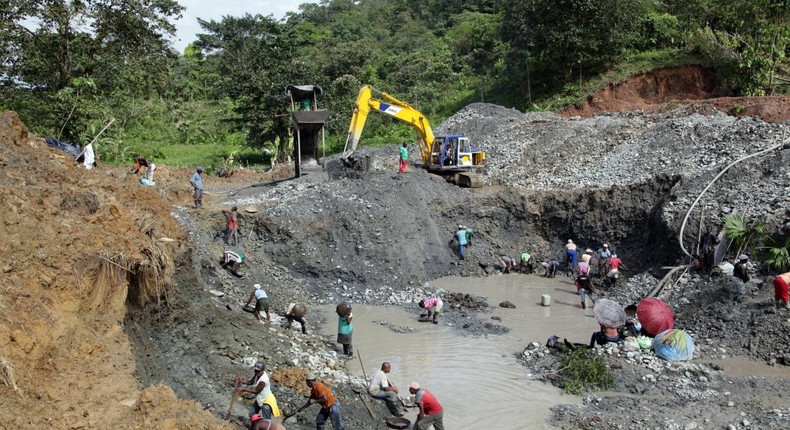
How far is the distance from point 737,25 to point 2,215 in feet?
104

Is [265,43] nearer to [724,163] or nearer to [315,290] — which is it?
[315,290]

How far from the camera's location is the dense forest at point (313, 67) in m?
26.4

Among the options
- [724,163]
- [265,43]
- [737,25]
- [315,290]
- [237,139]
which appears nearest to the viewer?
[315,290]

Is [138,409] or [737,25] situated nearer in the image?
[138,409]

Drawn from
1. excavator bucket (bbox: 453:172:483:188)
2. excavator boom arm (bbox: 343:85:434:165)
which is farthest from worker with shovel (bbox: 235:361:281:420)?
excavator bucket (bbox: 453:172:483:188)

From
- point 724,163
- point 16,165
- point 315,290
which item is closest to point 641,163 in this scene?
point 724,163

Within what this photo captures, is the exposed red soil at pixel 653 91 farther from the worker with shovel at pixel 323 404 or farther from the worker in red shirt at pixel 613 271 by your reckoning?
the worker with shovel at pixel 323 404

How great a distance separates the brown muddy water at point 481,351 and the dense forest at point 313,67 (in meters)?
15.6

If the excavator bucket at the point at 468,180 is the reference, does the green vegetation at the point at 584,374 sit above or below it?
below

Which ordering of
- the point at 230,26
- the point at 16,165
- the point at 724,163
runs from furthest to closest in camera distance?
the point at 230,26
the point at 724,163
the point at 16,165

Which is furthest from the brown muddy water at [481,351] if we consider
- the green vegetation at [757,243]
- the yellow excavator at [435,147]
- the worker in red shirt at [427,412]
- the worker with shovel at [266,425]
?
the yellow excavator at [435,147]

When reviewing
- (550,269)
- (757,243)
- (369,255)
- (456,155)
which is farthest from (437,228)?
(757,243)

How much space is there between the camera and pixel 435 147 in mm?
25812

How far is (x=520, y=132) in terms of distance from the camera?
95.3 feet
